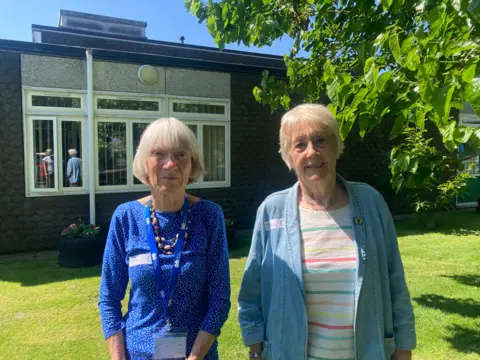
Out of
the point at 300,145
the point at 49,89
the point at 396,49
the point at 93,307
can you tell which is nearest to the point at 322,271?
the point at 300,145

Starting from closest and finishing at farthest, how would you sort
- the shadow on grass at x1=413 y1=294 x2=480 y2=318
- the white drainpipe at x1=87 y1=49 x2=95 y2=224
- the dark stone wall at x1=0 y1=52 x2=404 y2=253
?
the shadow on grass at x1=413 y1=294 x2=480 y2=318 → the dark stone wall at x1=0 y1=52 x2=404 y2=253 → the white drainpipe at x1=87 y1=49 x2=95 y2=224

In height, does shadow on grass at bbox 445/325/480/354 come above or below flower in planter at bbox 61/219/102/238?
below

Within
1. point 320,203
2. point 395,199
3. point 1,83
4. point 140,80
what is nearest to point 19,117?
point 1,83

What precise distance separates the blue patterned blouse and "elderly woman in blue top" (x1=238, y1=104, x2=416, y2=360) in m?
0.17

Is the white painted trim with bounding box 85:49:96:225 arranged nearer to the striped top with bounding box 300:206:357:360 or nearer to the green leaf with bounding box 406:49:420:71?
the striped top with bounding box 300:206:357:360

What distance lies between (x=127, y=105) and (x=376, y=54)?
6.43 metres

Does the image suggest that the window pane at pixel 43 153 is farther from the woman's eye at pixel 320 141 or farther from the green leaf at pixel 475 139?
the green leaf at pixel 475 139

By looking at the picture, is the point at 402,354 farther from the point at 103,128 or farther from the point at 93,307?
the point at 103,128

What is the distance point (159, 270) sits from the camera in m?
1.67

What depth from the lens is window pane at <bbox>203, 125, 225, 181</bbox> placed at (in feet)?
29.9

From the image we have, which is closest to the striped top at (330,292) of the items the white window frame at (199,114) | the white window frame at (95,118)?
the white window frame at (95,118)

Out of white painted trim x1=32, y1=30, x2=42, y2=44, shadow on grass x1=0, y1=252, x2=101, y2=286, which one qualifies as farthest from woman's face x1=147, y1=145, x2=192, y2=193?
white painted trim x1=32, y1=30, x2=42, y2=44

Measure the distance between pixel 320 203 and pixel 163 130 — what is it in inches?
31.3

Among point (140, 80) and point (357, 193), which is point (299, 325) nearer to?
point (357, 193)
